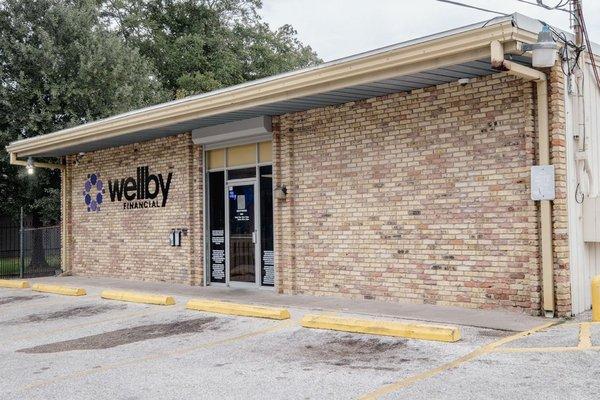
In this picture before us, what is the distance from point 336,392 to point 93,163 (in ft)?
43.5

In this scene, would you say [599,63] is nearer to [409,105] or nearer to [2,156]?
[409,105]

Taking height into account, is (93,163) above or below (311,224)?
above

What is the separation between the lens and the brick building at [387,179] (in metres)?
8.67

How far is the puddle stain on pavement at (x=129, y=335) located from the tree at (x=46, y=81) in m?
13.1

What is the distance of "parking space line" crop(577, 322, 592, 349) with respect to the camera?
22.1ft

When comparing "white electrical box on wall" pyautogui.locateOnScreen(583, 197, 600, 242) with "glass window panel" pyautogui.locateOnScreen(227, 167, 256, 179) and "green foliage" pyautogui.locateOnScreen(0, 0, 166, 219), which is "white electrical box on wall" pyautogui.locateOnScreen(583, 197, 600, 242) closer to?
"glass window panel" pyautogui.locateOnScreen(227, 167, 256, 179)

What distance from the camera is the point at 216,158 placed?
552 inches

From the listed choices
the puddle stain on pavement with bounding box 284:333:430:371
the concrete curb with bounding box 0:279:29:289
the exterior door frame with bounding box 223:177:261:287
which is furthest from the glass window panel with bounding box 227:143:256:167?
the concrete curb with bounding box 0:279:29:289

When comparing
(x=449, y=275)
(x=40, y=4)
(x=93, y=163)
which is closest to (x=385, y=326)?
(x=449, y=275)

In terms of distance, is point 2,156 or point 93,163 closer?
point 93,163

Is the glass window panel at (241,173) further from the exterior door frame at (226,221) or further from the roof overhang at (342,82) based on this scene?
the roof overhang at (342,82)

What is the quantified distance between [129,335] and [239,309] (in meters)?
1.86

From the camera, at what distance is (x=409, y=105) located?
10180mm

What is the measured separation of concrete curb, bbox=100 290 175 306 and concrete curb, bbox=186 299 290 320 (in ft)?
2.42
